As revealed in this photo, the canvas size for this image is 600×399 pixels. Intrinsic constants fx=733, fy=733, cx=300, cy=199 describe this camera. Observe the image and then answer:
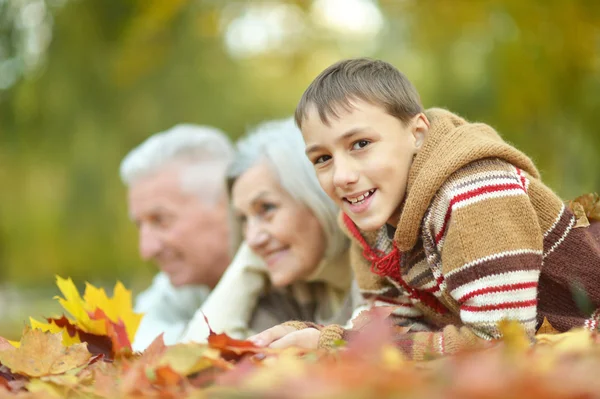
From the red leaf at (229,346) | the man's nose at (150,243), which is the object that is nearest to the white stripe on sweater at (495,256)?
the red leaf at (229,346)

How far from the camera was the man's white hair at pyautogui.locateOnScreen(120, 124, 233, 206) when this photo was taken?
3.28m

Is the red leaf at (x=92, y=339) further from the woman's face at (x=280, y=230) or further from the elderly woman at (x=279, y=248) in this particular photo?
the woman's face at (x=280, y=230)

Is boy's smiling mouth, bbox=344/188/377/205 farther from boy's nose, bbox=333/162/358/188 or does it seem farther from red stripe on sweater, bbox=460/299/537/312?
red stripe on sweater, bbox=460/299/537/312

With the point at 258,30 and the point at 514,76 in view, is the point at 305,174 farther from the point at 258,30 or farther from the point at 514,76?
the point at 258,30

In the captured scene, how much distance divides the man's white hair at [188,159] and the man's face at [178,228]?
35mm

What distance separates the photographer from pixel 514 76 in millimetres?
4695

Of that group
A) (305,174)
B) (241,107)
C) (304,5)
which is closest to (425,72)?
(304,5)

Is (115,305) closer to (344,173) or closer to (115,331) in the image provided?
(115,331)

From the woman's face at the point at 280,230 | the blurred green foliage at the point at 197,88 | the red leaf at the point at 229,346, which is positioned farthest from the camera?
the blurred green foliage at the point at 197,88

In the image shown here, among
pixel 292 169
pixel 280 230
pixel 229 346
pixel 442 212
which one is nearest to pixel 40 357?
pixel 229 346

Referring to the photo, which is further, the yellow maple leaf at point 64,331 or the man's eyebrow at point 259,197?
the man's eyebrow at point 259,197

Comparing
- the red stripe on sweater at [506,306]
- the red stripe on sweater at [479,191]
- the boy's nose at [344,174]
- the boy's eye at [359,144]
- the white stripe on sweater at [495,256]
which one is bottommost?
the red stripe on sweater at [506,306]

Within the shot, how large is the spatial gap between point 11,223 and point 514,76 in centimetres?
580

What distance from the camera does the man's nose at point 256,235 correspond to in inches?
95.9
